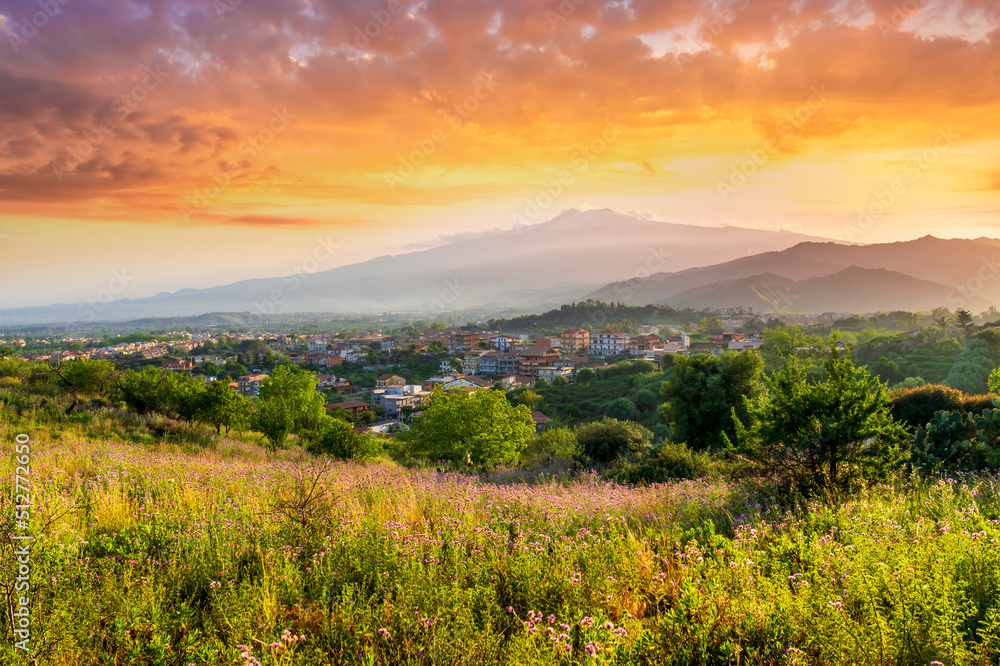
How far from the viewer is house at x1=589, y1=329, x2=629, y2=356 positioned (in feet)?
315

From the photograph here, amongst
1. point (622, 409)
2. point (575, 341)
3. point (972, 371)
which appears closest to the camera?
point (972, 371)

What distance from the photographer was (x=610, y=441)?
1492 centimetres

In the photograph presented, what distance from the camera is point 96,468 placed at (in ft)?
21.5

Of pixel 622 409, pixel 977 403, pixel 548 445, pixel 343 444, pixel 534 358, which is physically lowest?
pixel 534 358

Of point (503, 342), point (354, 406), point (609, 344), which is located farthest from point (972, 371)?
point (503, 342)

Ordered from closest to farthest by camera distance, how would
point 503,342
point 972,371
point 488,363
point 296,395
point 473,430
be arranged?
point 473,430 → point 296,395 → point 972,371 → point 488,363 → point 503,342

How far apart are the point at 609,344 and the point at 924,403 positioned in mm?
88522

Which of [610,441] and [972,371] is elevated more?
[610,441]

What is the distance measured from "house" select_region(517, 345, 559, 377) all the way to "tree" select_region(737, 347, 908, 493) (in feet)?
245

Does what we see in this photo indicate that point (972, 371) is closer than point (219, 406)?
No

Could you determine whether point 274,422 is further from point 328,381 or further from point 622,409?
point 328,381

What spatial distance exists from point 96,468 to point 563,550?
6.37 metres

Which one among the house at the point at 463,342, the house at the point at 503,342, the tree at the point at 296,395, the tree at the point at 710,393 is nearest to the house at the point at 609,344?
the house at the point at 503,342

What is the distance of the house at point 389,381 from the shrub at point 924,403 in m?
64.3
